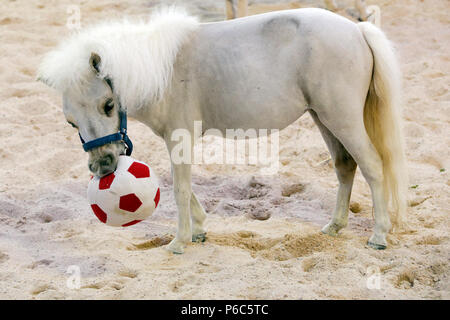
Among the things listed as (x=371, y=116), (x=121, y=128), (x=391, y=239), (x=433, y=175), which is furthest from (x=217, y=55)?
(x=433, y=175)

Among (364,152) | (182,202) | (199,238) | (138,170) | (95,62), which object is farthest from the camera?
(199,238)

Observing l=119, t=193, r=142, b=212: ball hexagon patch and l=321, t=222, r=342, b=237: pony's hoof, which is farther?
l=321, t=222, r=342, b=237: pony's hoof

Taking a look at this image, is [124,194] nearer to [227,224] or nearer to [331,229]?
[227,224]

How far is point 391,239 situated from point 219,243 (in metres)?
1.00

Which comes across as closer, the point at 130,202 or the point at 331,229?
the point at 130,202

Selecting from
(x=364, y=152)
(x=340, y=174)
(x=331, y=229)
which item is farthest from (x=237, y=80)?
(x=331, y=229)

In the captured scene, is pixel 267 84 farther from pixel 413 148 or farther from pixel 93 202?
pixel 413 148

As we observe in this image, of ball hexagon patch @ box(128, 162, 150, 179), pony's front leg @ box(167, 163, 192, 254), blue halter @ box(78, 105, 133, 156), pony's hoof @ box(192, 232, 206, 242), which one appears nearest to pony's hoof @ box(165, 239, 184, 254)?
pony's front leg @ box(167, 163, 192, 254)

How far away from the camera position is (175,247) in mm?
3047

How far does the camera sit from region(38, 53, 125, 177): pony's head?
2.68 metres

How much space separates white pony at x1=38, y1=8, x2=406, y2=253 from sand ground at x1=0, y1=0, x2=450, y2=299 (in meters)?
0.29

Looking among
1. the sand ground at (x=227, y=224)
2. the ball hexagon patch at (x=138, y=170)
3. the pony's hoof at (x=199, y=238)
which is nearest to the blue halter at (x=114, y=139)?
the ball hexagon patch at (x=138, y=170)

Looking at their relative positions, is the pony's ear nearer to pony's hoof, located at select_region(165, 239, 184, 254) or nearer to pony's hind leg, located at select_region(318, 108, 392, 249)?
pony's hoof, located at select_region(165, 239, 184, 254)

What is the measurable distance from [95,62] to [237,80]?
0.74 meters
